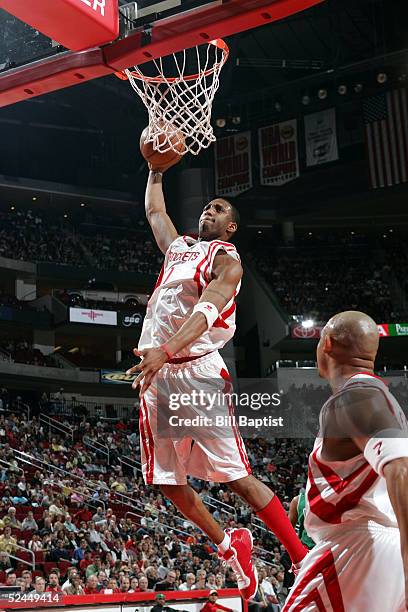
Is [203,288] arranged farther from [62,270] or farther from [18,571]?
[62,270]

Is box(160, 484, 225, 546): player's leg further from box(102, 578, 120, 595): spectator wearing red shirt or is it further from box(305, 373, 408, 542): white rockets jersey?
box(102, 578, 120, 595): spectator wearing red shirt

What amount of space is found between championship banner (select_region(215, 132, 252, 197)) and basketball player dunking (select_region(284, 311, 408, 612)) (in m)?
13.4

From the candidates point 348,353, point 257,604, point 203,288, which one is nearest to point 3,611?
point 257,604

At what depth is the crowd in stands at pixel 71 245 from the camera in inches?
1017

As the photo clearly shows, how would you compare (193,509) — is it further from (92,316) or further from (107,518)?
(92,316)

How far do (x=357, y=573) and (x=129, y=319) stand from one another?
79.2 ft

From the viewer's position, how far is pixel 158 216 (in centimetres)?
470

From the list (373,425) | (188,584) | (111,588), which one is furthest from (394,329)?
(373,425)

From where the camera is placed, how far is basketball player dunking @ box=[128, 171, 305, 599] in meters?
3.95

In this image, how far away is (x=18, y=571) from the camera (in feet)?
35.3

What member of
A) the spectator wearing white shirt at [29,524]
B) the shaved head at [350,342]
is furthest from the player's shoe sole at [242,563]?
the spectator wearing white shirt at [29,524]

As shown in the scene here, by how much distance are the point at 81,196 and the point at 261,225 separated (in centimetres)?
940

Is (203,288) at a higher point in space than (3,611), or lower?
higher

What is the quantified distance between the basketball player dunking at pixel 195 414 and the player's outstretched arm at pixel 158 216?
0.31 meters
